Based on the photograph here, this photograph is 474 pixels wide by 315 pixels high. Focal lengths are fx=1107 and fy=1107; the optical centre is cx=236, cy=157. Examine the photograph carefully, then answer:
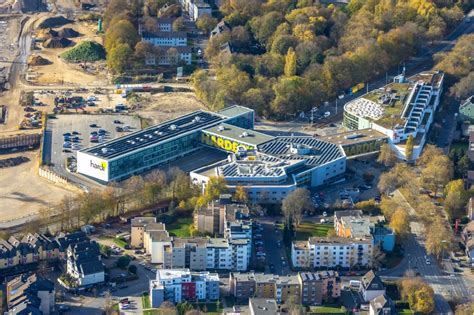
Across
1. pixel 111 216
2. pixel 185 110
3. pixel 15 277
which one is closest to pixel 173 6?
pixel 185 110

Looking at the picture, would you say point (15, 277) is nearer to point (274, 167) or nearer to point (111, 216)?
point (111, 216)

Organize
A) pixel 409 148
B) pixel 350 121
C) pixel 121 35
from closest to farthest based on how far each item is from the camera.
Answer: pixel 409 148
pixel 350 121
pixel 121 35

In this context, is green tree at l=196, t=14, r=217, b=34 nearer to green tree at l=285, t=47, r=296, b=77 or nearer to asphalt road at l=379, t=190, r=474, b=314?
green tree at l=285, t=47, r=296, b=77

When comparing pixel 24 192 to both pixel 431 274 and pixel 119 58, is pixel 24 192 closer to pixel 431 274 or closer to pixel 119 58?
pixel 119 58

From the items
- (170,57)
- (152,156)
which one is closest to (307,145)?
(152,156)

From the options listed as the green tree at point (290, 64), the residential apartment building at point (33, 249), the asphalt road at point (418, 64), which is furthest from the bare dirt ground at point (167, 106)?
the residential apartment building at point (33, 249)

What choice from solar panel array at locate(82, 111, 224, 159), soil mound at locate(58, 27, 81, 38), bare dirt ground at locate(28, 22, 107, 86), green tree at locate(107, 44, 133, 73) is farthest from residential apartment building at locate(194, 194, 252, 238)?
soil mound at locate(58, 27, 81, 38)
